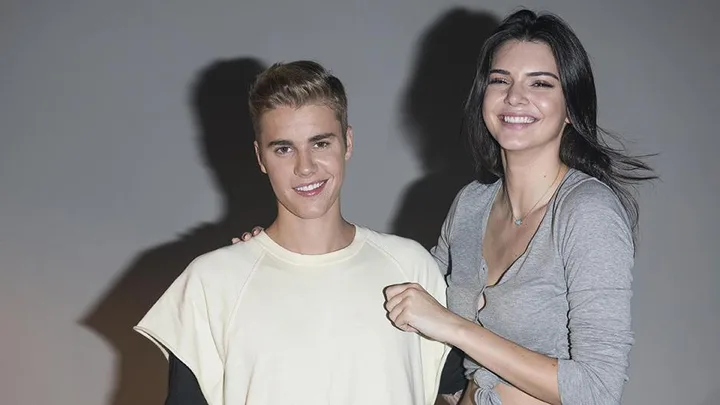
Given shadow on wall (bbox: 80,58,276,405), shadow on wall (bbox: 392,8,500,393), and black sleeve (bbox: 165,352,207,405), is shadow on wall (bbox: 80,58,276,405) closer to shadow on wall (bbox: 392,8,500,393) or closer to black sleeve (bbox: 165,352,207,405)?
shadow on wall (bbox: 392,8,500,393)

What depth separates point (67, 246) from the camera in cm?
406

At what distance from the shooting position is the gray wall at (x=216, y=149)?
403cm

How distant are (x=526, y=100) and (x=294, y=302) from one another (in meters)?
0.65

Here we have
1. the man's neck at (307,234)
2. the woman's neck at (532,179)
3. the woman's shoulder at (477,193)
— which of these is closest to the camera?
the man's neck at (307,234)

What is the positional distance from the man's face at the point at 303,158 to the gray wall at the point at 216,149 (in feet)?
6.36

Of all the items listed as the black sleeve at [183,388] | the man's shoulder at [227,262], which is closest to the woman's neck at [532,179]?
the man's shoulder at [227,262]

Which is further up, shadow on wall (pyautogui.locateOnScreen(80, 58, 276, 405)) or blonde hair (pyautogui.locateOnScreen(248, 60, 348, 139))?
blonde hair (pyautogui.locateOnScreen(248, 60, 348, 139))

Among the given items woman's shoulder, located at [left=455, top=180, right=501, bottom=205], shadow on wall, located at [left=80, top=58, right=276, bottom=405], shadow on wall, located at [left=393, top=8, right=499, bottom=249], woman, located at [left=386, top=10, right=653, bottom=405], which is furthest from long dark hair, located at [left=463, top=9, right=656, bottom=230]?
shadow on wall, located at [left=80, top=58, right=276, bottom=405]

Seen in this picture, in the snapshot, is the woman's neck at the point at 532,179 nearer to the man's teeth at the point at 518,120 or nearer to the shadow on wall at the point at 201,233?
the man's teeth at the point at 518,120

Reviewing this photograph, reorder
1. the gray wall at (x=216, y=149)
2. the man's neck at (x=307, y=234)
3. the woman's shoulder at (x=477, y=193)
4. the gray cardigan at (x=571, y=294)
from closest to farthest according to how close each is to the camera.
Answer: the gray cardigan at (x=571, y=294) → the man's neck at (x=307, y=234) → the woman's shoulder at (x=477, y=193) → the gray wall at (x=216, y=149)

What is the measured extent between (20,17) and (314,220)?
238 centimetres

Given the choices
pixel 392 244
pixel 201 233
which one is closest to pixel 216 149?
pixel 201 233

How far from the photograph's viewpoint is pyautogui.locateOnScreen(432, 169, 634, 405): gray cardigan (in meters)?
2.03

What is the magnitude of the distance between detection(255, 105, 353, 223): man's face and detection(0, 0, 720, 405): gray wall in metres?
1.94
